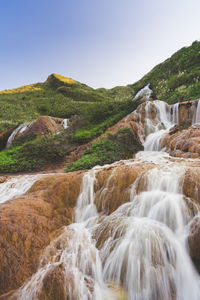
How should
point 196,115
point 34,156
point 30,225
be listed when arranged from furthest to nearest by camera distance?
point 34,156 < point 196,115 < point 30,225

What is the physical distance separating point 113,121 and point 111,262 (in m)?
11.2

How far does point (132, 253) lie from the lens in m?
2.72

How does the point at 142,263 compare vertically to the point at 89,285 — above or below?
above

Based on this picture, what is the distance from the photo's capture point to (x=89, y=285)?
2.46m

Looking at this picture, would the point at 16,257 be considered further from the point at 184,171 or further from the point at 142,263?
the point at 184,171

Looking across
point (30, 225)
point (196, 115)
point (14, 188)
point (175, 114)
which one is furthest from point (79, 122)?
point (30, 225)

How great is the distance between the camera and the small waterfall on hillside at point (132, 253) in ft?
7.75

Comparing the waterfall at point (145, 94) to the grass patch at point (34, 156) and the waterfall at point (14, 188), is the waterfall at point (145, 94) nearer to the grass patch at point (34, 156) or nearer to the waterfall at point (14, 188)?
the grass patch at point (34, 156)

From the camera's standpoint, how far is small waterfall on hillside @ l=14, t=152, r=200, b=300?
2.36 meters

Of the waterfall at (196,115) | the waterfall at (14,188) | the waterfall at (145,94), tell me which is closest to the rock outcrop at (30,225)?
the waterfall at (14,188)

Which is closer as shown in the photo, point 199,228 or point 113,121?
point 199,228

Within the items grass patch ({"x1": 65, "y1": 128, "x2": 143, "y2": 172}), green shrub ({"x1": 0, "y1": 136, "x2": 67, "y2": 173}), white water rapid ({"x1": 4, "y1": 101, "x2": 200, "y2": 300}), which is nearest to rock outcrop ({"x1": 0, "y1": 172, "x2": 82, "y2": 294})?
white water rapid ({"x1": 4, "y1": 101, "x2": 200, "y2": 300})

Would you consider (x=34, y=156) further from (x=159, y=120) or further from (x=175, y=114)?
(x=175, y=114)

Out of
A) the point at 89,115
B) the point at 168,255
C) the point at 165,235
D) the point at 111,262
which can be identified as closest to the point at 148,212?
the point at 165,235
